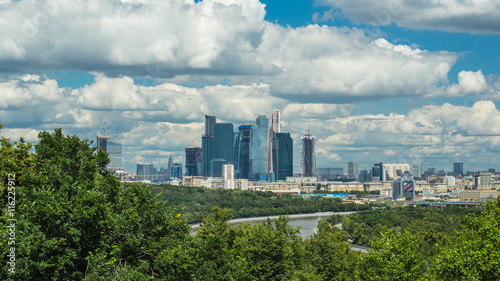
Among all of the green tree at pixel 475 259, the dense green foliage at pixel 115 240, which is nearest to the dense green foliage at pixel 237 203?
the dense green foliage at pixel 115 240

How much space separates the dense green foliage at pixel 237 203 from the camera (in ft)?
424

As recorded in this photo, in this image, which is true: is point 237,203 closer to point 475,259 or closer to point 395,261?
point 395,261

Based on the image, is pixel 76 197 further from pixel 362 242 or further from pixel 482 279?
pixel 362 242

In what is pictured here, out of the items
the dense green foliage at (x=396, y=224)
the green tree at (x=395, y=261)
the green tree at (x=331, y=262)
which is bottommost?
the dense green foliage at (x=396, y=224)

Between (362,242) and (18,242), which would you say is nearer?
(18,242)

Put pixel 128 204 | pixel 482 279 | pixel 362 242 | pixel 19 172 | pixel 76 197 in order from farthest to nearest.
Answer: pixel 362 242, pixel 19 172, pixel 128 204, pixel 76 197, pixel 482 279

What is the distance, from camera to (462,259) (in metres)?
17.5

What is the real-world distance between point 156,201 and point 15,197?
534 cm

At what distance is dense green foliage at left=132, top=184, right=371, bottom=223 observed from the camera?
12912 centimetres

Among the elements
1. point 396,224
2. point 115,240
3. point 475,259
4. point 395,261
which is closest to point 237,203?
point 396,224

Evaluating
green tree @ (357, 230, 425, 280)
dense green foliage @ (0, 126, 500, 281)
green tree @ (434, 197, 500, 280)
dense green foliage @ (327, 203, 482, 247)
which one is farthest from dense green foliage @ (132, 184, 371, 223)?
green tree @ (434, 197, 500, 280)

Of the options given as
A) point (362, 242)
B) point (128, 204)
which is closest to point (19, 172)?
point (128, 204)

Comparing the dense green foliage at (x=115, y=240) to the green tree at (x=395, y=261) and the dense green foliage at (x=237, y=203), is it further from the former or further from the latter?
the dense green foliage at (x=237, y=203)

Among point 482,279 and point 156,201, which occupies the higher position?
point 156,201
